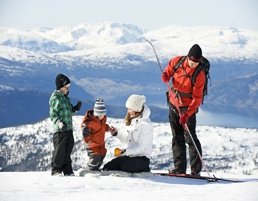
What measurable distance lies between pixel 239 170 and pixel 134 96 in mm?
144249

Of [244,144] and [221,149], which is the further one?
[244,144]

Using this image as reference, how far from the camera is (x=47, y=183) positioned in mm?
8109

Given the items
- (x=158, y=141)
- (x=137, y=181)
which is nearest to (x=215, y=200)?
(x=137, y=181)

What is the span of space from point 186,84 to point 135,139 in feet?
4.72

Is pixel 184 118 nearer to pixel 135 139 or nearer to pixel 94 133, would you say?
pixel 135 139

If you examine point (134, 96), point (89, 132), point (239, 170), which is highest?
point (134, 96)

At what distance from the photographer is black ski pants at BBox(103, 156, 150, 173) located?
9.41 m

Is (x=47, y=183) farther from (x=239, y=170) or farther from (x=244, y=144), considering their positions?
(x=244, y=144)

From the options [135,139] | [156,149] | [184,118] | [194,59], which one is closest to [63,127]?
[135,139]

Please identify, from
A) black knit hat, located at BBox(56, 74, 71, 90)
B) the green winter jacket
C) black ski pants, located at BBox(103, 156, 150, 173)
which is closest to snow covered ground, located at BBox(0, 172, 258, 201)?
black ski pants, located at BBox(103, 156, 150, 173)

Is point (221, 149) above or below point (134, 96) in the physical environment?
below

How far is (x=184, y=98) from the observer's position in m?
9.76

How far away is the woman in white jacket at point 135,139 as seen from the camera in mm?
9398

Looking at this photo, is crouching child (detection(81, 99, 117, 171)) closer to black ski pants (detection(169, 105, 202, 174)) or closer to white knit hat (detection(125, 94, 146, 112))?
white knit hat (detection(125, 94, 146, 112))
